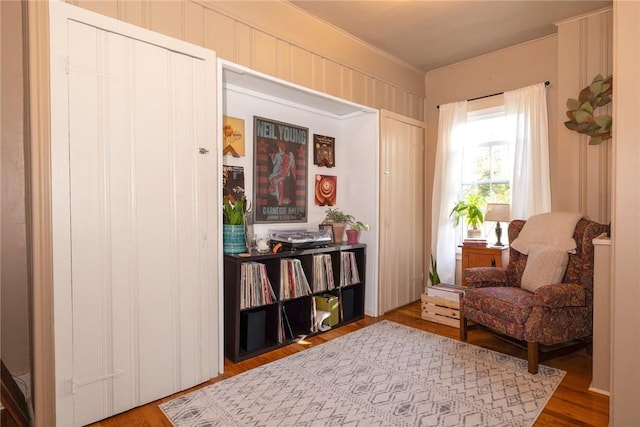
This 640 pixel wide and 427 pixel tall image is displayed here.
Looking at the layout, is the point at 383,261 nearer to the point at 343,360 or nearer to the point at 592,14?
the point at 343,360

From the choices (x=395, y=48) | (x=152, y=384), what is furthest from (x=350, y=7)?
(x=152, y=384)

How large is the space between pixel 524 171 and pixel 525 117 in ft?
1.78

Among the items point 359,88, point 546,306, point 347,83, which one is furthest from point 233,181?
point 546,306

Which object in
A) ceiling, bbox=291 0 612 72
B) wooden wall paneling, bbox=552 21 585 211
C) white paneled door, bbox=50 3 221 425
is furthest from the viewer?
wooden wall paneling, bbox=552 21 585 211

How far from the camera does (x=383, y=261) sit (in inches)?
147

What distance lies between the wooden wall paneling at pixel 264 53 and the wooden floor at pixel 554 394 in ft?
7.19

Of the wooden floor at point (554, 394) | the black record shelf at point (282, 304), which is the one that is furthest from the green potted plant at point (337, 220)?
the wooden floor at point (554, 394)

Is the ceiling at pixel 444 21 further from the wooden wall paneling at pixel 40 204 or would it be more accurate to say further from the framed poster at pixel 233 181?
the wooden wall paneling at pixel 40 204

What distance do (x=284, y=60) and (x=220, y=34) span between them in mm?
571

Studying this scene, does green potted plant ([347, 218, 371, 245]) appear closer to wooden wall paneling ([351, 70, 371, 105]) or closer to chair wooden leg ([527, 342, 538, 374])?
wooden wall paneling ([351, 70, 371, 105])

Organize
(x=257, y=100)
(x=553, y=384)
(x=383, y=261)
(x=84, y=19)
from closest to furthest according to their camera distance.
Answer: (x=84, y=19) < (x=553, y=384) < (x=257, y=100) < (x=383, y=261)

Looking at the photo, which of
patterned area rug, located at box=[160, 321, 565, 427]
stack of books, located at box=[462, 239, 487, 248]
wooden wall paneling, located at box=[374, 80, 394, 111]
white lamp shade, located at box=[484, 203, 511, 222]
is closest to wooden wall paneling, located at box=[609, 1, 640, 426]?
patterned area rug, located at box=[160, 321, 565, 427]

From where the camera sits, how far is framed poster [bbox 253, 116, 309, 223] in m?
3.19

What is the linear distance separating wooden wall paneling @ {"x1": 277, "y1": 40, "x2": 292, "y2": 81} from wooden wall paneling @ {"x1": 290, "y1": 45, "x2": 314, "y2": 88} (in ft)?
0.11
